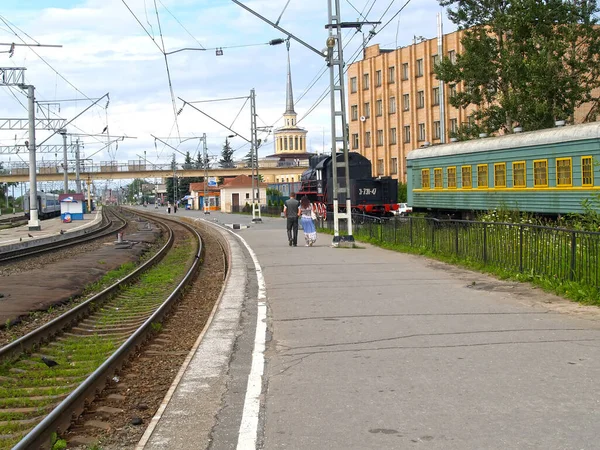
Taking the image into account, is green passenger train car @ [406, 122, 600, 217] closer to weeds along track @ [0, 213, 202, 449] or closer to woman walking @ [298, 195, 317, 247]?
woman walking @ [298, 195, 317, 247]

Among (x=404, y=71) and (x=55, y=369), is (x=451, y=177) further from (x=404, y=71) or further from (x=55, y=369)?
(x=404, y=71)

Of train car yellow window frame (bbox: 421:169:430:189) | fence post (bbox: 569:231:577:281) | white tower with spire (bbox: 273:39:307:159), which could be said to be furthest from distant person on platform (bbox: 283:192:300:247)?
white tower with spire (bbox: 273:39:307:159)

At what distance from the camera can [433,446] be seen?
16.4 ft

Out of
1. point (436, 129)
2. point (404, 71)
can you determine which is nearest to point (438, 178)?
point (436, 129)

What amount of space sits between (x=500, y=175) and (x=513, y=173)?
0.83 metres

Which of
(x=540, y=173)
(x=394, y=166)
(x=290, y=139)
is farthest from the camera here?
(x=290, y=139)

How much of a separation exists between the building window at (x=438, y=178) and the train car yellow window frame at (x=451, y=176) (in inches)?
22.6

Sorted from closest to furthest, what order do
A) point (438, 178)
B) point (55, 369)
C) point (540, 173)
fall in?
point (55, 369)
point (540, 173)
point (438, 178)

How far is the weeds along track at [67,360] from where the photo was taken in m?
6.18

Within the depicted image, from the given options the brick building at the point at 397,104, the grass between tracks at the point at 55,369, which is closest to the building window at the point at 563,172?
the grass between tracks at the point at 55,369

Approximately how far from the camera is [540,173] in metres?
22.6

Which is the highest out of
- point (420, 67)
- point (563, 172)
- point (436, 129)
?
point (420, 67)

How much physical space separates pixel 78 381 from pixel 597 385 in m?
4.84

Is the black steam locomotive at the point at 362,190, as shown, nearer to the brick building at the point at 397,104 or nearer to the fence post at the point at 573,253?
the brick building at the point at 397,104
